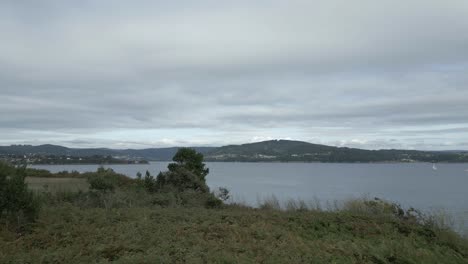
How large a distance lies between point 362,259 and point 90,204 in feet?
29.7

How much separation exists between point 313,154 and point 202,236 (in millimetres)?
121955

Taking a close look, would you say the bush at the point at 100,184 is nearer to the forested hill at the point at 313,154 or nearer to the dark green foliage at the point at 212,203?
the dark green foliage at the point at 212,203

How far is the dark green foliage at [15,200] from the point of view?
1039cm

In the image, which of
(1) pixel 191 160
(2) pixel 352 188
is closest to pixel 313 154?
(2) pixel 352 188

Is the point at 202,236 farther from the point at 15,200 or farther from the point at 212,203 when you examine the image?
the point at 212,203

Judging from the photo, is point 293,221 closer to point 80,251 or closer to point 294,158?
point 80,251

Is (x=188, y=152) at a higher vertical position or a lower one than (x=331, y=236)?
higher

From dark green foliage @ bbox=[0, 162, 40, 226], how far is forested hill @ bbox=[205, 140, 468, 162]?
110774mm

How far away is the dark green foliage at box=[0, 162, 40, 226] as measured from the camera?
10.4 m

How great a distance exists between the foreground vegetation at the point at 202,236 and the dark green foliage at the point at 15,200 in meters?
0.02

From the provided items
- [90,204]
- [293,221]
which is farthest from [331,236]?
[90,204]

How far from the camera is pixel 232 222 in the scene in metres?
11.5

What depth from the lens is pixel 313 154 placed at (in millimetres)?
129375

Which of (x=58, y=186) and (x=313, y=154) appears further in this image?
(x=313, y=154)
